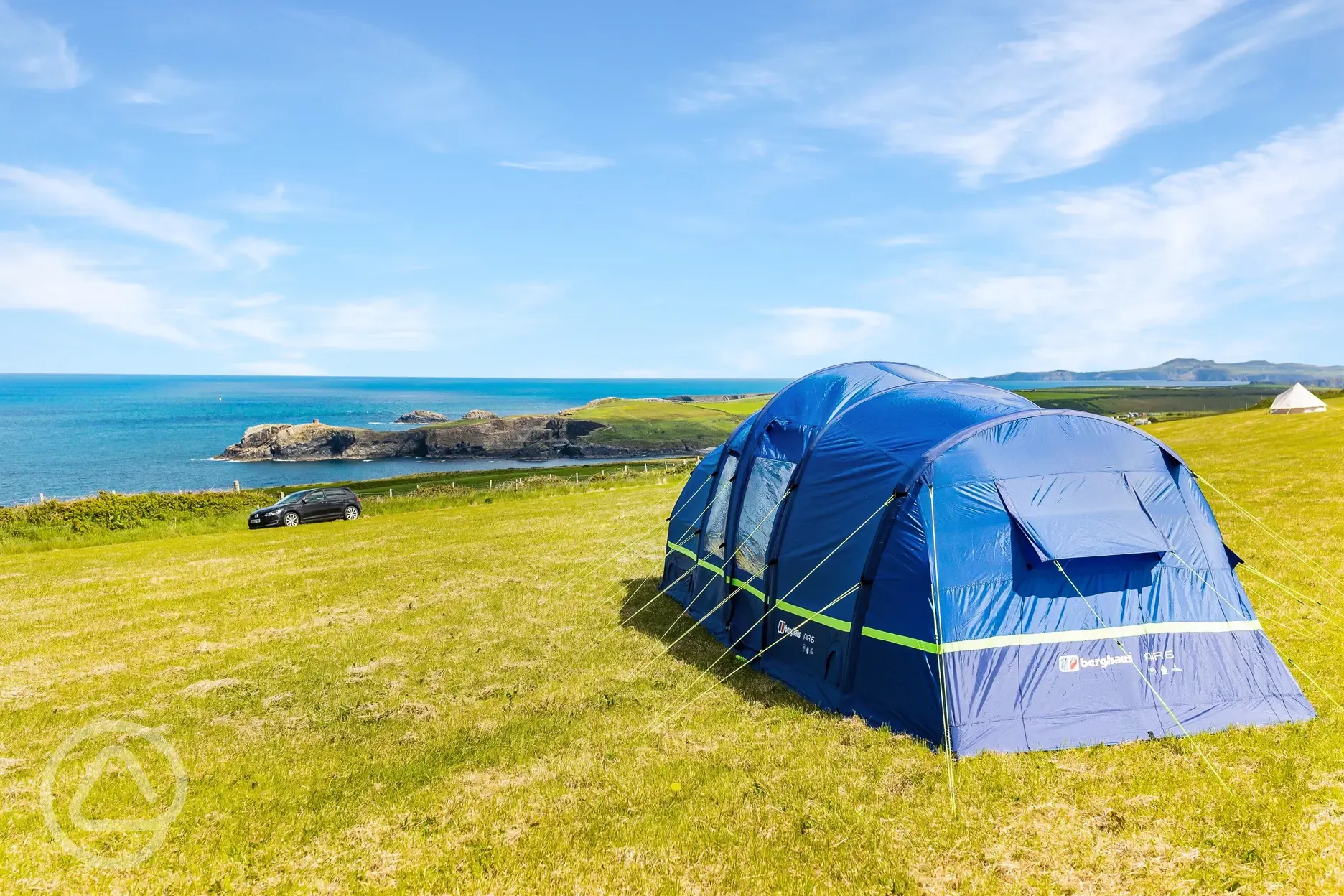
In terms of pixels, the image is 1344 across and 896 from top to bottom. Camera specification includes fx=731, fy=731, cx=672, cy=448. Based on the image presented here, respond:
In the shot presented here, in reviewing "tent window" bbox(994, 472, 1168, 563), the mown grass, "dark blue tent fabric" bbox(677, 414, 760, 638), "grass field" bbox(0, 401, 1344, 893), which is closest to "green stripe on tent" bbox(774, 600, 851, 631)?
"grass field" bbox(0, 401, 1344, 893)

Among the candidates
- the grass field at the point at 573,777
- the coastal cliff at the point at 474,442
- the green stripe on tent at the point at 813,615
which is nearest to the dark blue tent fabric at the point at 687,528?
the grass field at the point at 573,777

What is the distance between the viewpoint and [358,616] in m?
14.7

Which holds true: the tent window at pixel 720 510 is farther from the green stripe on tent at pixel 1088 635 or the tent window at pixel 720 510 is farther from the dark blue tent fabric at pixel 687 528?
the green stripe on tent at pixel 1088 635

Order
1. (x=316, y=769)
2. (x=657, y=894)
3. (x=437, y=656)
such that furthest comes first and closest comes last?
(x=437, y=656), (x=316, y=769), (x=657, y=894)

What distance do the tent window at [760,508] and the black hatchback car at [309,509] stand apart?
28.2 metres

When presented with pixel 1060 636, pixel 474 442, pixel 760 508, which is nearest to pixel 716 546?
pixel 760 508

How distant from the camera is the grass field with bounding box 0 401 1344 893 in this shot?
20.0ft

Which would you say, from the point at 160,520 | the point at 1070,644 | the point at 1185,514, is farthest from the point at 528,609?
the point at 160,520

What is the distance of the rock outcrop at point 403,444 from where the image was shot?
115375 mm

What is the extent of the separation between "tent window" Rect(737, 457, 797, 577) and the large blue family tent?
68cm

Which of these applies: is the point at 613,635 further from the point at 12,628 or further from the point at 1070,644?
the point at 12,628

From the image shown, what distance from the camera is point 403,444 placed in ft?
384

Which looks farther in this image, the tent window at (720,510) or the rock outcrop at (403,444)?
the rock outcrop at (403,444)

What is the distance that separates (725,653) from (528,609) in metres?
4.94
